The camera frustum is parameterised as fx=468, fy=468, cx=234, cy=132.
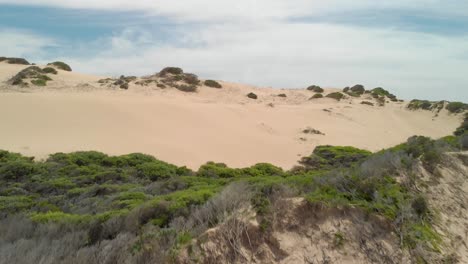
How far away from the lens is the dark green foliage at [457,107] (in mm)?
31391

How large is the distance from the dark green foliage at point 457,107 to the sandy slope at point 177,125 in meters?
1.63

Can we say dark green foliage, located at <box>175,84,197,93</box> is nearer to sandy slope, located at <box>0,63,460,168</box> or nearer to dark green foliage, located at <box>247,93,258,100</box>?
sandy slope, located at <box>0,63,460,168</box>

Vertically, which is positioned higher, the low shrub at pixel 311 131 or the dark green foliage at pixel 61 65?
the dark green foliage at pixel 61 65

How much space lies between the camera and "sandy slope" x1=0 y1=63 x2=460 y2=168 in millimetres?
17047

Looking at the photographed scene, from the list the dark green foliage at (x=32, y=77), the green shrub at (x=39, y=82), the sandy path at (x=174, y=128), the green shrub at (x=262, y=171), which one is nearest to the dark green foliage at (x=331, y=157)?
the sandy path at (x=174, y=128)

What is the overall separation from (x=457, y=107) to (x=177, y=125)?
68.4ft

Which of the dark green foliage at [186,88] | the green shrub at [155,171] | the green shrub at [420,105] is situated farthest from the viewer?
the green shrub at [420,105]

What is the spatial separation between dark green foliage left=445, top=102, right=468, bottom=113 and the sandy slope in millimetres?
1635

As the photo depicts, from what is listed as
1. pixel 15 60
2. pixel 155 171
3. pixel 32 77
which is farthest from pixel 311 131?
pixel 15 60

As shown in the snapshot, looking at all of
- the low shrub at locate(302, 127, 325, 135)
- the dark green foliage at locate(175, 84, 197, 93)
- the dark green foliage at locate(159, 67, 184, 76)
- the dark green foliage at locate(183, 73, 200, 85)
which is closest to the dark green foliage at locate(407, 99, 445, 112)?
the low shrub at locate(302, 127, 325, 135)

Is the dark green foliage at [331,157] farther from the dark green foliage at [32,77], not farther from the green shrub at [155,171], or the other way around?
the dark green foliage at [32,77]

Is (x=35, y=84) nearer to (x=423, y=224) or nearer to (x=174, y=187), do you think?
(x=174, y=187)

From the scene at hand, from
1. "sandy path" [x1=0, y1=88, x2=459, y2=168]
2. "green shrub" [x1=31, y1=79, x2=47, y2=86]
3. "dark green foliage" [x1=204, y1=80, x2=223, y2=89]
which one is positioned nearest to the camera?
"sandy path" [x1=0, y1=88, x2=459, y2=168]

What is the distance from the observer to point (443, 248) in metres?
6.10
